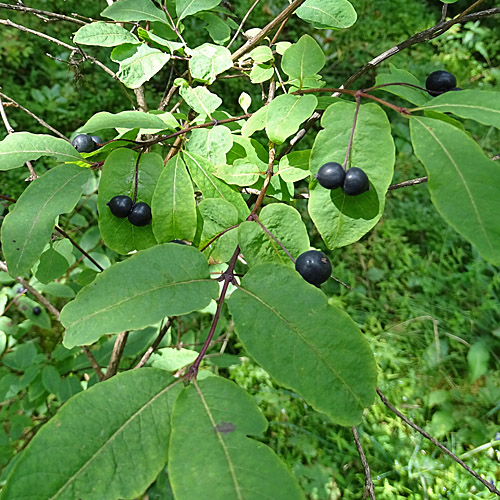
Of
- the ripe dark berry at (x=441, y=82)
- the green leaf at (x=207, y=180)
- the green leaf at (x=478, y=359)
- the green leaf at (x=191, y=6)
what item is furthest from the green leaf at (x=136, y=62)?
the green leaf at (x=478, y=359)

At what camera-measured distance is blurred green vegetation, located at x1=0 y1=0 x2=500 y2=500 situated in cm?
248

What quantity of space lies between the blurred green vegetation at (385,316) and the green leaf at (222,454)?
33.7 inches

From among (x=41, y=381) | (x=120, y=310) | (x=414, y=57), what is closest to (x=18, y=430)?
(x=41, y=381)

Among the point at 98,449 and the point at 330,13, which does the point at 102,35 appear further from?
the point at 98,449

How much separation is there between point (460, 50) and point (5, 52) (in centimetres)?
432

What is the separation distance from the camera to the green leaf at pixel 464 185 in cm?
58

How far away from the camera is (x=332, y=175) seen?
2.24 feet

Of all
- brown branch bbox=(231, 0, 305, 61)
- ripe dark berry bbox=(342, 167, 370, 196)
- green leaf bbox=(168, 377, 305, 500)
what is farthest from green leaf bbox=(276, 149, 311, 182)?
green leaf bbox=(168, 377, 305, 500)

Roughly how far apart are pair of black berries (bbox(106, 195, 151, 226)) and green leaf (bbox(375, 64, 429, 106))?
1.53 ft

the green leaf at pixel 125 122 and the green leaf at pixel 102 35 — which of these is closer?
the green leaf at pixel 125 122

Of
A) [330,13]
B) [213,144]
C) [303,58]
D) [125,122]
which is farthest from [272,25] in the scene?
[125,122]

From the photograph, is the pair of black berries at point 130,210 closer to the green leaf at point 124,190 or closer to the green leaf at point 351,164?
the green leaf at point 124,190

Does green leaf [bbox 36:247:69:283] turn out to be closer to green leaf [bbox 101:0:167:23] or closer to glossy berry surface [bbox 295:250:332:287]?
green leaf [bbox 101:0:167:23]

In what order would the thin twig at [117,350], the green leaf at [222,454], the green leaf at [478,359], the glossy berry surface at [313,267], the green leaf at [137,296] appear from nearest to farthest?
the green leaf at [222,454] < the green leaf at [137,296] < the glossy berry surface at [313,267] < the thin twig at [117,350] < the green leaf at [478,359]
